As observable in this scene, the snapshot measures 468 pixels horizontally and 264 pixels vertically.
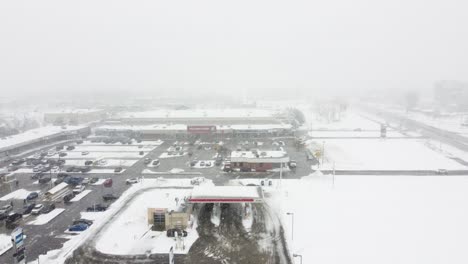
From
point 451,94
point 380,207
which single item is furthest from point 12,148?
point 451,94

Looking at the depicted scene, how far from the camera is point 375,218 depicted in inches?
799

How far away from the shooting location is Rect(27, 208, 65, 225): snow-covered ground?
20330 millimetres

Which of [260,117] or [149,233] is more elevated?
[260,117]

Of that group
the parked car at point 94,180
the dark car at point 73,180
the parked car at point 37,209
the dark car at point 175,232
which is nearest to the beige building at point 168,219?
the dark car at point 175,232

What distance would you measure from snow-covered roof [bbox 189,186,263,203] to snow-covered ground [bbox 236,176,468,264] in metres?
2.28

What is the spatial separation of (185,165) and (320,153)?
16152 mm

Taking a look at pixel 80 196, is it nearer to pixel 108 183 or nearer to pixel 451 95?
pixel 108 183

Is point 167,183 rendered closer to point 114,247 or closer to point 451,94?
point 114,247

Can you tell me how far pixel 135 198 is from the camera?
24.2 m

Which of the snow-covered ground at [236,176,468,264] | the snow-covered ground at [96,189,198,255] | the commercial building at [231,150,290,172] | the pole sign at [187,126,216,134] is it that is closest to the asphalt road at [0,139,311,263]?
the commercial building at [231,150,290,172]

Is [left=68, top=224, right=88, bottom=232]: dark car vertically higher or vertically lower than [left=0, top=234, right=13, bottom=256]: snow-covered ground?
higher

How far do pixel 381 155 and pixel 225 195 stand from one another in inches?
1013

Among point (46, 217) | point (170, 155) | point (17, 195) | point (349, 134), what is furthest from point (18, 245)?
point (349, 134)

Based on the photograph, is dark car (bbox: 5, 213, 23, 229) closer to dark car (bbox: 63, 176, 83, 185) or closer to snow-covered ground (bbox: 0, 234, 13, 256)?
snow-covered ground (bbox: 0, 234, 13, 256)
